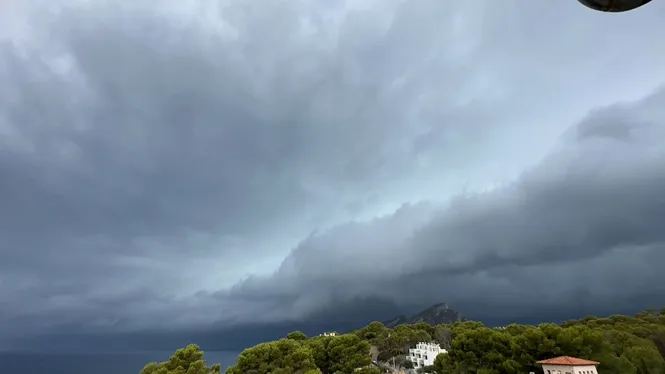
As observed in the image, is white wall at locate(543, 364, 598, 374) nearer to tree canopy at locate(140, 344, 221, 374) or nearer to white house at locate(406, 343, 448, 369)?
white house at locate(406, 343, 448, 369)

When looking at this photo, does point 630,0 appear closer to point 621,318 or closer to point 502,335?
point 502,335

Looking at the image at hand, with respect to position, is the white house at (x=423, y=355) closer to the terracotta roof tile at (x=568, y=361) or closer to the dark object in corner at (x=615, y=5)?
the terracotta roof tile at (x=568, y=361)

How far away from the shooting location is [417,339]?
3093 inches

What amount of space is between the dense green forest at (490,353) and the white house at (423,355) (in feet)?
55.8


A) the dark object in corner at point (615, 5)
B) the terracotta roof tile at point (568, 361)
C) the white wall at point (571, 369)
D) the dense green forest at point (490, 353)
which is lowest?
the white wall at point (571, 369)

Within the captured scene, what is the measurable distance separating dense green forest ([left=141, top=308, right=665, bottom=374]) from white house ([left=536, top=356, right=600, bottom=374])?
2.30 metres

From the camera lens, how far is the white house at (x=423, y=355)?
69.8 m

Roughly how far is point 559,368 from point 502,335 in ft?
27.1

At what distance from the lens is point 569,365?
3366 centimetres

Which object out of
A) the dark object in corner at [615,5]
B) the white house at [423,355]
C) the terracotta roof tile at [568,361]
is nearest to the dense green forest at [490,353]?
the terracotta roof tile at [568,361]

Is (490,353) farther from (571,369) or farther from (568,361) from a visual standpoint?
(571,369)

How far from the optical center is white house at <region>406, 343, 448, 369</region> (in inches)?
2749

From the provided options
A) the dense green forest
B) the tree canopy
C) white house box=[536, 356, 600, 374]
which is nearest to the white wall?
white house box=[536, 356, 600, 374]

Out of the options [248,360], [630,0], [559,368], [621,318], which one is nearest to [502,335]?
[559,368]
